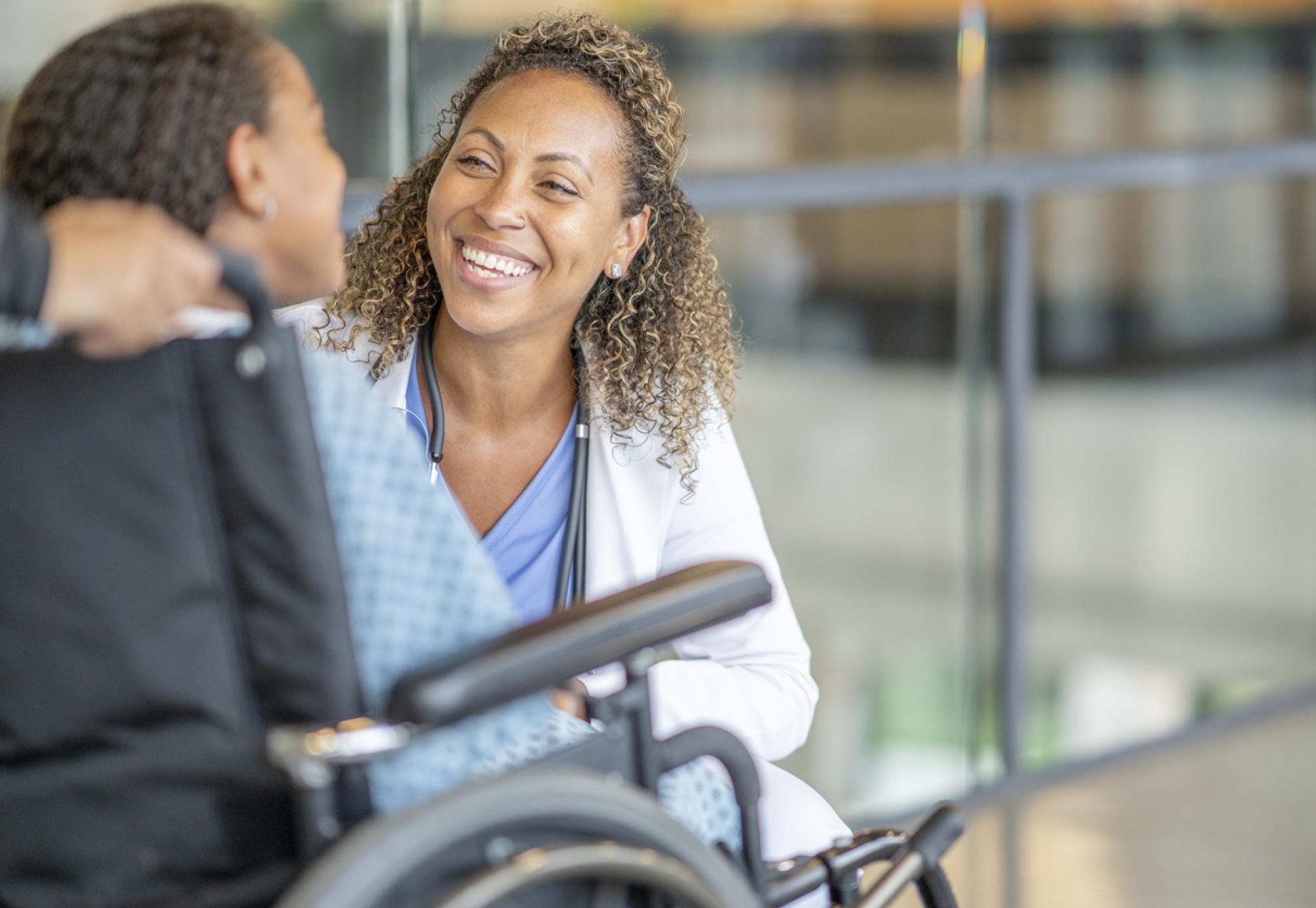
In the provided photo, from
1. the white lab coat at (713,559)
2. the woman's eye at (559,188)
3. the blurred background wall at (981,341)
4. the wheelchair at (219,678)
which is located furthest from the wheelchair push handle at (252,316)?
the blurred background wall at (981,341)

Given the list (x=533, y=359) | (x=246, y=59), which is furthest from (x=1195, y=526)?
(x=246, y=59)

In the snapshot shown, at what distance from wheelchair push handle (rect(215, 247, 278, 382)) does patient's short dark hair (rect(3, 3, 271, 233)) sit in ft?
0.28

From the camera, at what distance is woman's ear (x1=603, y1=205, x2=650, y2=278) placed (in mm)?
1596

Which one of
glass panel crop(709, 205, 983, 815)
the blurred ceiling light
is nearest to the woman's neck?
glass panel crop(709, 205, 983, 815)

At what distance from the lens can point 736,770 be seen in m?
1.12

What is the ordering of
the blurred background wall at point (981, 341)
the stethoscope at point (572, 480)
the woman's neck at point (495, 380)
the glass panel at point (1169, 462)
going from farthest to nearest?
the glass panel at point (1169, 462) < the blurred background wall at point (981, 341) < the woman's neck at point (495, 380) < the stethoscope at point (572, 480)

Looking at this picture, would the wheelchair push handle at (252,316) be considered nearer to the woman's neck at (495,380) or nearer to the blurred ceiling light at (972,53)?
the woman's neck at (495,380)

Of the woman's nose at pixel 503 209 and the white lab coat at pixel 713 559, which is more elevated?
the woman's nose at pixel 503 209

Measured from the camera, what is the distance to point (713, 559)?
4.47 ft

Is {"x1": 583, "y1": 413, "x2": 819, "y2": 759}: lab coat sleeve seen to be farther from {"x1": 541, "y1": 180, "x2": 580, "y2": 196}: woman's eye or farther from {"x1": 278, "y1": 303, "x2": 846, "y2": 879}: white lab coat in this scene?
{"x1": 541, "y1": 180, "x2": 580, "y2": 196}: woman's eye

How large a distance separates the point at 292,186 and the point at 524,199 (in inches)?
19.5

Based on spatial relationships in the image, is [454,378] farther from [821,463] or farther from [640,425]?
[821,463]

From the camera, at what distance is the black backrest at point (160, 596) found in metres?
0.91

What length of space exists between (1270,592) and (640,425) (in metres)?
2.64
